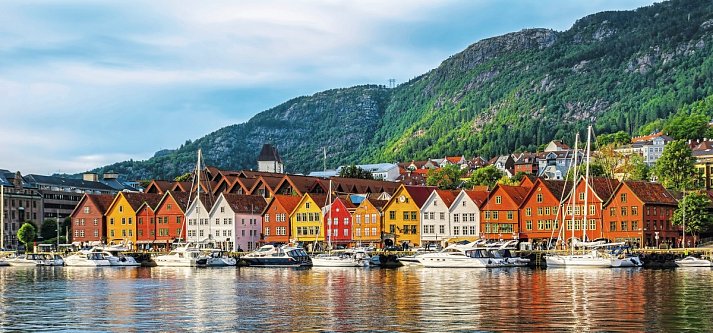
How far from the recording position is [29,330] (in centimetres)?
4794

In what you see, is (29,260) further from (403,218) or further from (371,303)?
(371,303)

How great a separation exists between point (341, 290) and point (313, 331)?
27.3 meters

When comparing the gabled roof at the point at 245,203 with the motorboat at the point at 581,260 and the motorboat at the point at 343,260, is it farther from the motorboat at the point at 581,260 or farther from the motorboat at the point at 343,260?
the motorboat at the point at 581,260

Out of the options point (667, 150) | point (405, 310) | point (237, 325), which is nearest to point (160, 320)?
point (237, 325)

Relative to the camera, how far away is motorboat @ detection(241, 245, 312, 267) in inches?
4803

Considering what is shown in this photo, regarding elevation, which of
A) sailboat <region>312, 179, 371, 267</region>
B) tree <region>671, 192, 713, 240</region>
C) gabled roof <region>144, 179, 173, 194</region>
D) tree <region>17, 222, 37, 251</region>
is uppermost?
gabled roof <region>144, 179, 173, 194</region>

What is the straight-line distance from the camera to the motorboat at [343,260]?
11788 cm

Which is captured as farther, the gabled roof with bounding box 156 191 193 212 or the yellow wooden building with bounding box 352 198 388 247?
the gabled roof with bounding box 156 191 193 212

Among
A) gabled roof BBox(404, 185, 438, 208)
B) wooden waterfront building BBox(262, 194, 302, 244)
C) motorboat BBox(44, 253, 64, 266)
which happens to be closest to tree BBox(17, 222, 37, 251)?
motorboat BBox(44, 253, 64, 266)

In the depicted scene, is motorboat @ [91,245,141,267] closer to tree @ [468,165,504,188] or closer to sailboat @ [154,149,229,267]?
sailboat @ [154,149,229,267]

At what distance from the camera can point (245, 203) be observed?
509 feet

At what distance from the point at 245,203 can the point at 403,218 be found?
2688cm

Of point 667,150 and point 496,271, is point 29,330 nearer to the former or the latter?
point 496,271

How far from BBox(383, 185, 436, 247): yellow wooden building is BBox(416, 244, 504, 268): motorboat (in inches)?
1211
